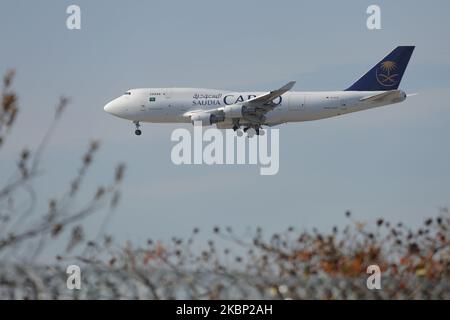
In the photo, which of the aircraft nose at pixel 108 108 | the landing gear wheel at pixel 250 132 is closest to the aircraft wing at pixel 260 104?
the landing gear wheel at pixel 250 132

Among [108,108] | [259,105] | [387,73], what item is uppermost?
[387,73]

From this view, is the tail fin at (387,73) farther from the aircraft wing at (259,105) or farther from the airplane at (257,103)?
the aircraft wing at (259,105)

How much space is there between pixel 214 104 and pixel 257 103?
5.13 metres

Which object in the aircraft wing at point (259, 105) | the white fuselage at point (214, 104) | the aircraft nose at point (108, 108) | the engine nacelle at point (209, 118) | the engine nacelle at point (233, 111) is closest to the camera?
the engine nacelle at point (209, 118)

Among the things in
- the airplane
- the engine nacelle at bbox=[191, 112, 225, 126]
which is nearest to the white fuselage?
the airplane

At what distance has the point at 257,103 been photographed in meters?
69.6

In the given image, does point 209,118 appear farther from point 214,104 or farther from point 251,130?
point 214,104

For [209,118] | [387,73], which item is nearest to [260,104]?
[209,118]

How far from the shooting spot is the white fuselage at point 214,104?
2773 inches

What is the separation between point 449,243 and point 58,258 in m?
7.87

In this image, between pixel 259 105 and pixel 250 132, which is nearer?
pixel 250 132

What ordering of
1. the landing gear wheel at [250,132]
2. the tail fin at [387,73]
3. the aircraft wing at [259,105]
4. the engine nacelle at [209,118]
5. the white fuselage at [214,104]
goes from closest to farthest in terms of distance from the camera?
the landing gear wheel at [250,132]
the engine nacelle at [209,118]
the aircraft wing at [259,105]
the white fuselage at [214,104]
the tail fin at [387,73]

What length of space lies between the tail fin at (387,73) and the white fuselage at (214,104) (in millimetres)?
1810

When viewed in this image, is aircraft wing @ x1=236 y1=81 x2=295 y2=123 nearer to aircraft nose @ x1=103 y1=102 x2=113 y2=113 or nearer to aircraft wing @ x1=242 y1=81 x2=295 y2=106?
aircraft wing @ x1=242 y1=81 x2=295 y2=106
